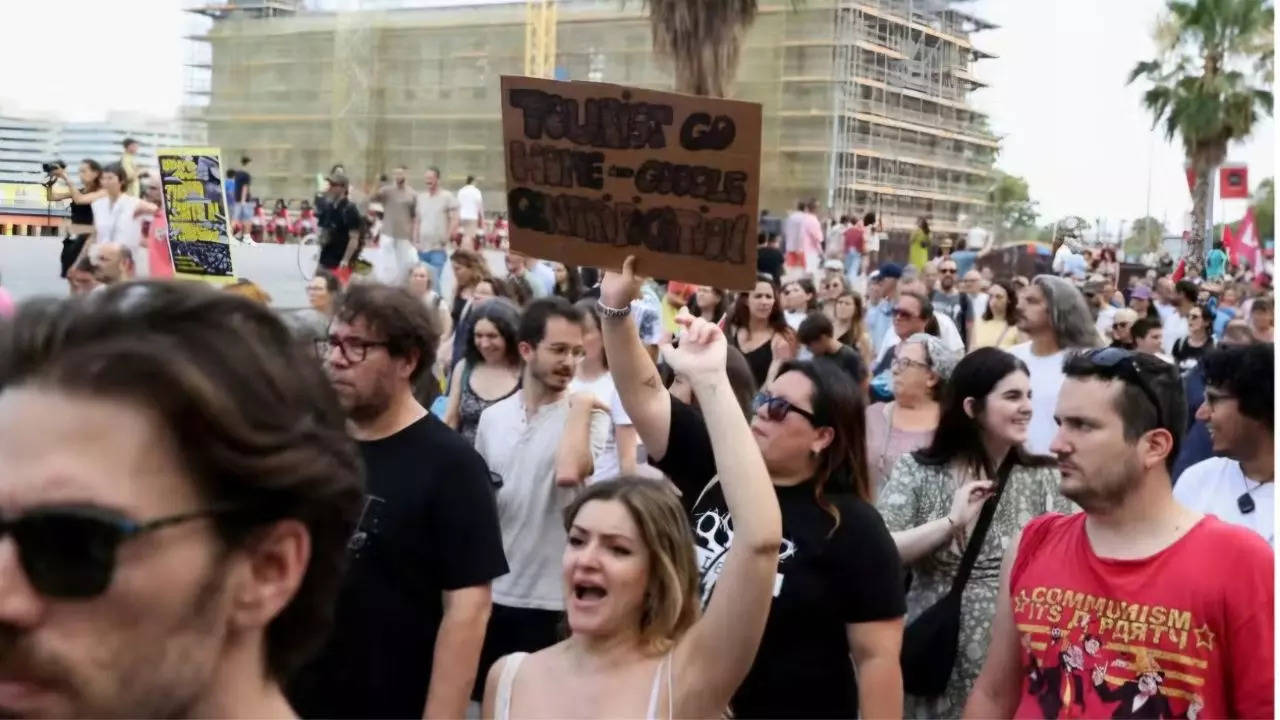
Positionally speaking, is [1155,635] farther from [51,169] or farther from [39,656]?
[51,169]

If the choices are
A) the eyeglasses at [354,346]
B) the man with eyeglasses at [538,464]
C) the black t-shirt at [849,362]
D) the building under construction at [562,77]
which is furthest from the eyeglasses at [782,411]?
the building under construction at [562,77]

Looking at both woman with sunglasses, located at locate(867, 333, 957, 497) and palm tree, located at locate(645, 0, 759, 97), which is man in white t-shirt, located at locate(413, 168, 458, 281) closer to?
palm tree, located at locate(645, 0, 759, 97)

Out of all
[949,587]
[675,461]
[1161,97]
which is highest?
[1161,97]

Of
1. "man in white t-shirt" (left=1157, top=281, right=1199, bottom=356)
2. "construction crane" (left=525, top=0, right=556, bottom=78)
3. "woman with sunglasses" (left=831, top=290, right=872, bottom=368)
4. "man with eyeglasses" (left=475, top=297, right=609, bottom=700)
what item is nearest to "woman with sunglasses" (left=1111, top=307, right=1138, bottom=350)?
"woman with sunglasses" (left=831, top=290, right=872, bottom=368)

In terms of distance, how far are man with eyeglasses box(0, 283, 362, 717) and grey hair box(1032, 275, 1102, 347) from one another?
6.38m

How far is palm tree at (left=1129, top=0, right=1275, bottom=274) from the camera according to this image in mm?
36000

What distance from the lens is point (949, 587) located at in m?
4.53

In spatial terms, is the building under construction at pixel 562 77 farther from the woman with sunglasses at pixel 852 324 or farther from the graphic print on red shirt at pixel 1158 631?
the graphic print on red shirt at pixel 1158 631

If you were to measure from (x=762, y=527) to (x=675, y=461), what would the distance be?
1.15 m

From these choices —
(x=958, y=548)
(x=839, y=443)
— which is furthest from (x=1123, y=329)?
(x=839, y=443)

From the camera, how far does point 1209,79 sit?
38.4 m

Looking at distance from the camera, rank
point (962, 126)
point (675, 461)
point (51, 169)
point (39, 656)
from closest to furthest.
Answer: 1. point (39, 656)
2. point (675, 461)
3. point (51, 169)
4. point (962, 126)

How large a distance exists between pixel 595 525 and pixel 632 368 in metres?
0.78

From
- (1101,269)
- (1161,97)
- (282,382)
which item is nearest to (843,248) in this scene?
(1101,269)
